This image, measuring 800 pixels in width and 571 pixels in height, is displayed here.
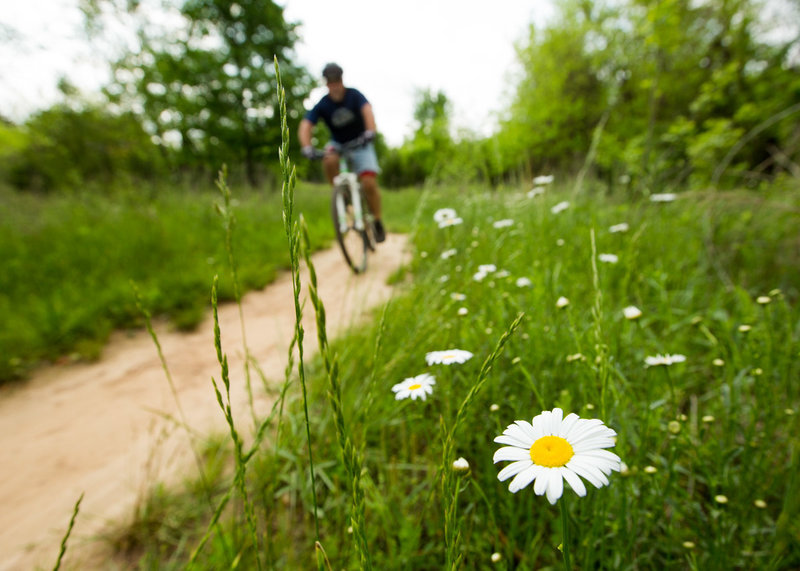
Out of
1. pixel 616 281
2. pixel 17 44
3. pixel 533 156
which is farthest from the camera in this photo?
pixel 533 156

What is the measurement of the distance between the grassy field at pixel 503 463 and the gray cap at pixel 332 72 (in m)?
3.38

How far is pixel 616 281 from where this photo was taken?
2293 millimetres

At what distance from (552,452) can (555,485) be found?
0.06m

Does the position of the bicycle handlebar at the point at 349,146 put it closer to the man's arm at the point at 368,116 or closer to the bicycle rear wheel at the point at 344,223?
the man's arm at the point at 368,116

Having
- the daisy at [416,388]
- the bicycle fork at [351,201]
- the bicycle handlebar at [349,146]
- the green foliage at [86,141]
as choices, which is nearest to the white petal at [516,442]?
the daisy at [416,388]

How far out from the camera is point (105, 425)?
1.90 metres

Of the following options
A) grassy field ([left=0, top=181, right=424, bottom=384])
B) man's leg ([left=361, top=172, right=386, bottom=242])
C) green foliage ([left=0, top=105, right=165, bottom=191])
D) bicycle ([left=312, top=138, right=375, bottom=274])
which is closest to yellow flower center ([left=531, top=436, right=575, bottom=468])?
grassy field ([left=0, top=181, right=424, bottom=384])

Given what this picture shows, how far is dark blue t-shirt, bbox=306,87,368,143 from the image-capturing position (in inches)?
175

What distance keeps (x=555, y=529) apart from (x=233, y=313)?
3268 mm

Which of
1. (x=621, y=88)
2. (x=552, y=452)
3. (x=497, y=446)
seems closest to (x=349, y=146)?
(x=497, y=446)

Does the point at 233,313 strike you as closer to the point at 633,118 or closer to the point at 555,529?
the point at 555,529

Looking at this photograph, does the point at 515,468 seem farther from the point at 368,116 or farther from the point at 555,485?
the point at 368,116

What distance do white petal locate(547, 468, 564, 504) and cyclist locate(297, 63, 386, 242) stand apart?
4.31 m

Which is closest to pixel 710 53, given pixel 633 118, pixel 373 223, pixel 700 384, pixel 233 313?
pixel 633 118
